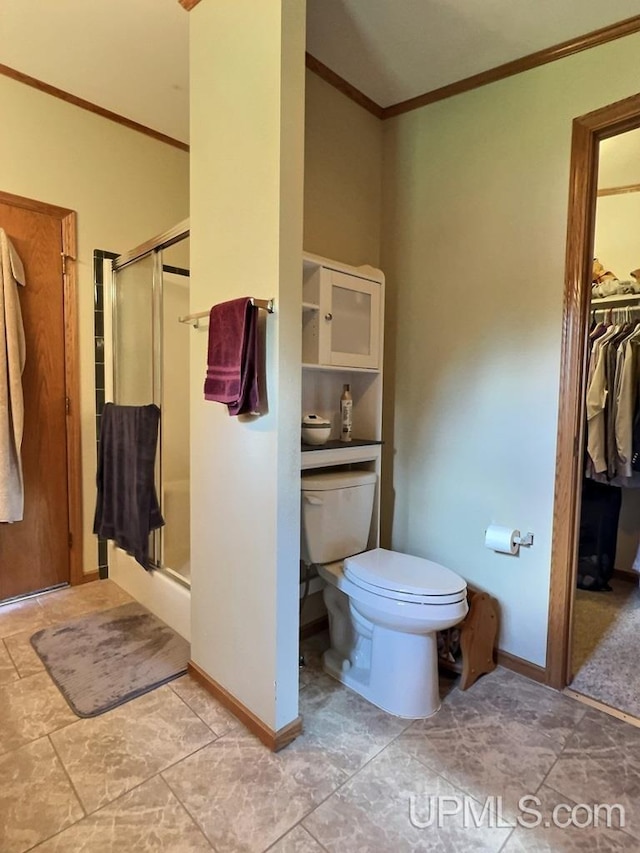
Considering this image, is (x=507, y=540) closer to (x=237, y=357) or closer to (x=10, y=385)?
(x=237, y=357)

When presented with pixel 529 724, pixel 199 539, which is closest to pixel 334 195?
pixel 199 539

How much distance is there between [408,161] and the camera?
226 cm

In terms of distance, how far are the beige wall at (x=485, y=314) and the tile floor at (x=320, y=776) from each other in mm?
421

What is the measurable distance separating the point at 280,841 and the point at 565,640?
1282 millimetres

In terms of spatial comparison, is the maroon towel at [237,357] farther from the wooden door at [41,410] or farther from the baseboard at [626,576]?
the baseboard at [626,576]

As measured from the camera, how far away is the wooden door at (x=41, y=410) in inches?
97.0

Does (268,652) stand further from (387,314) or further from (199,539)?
(387,314)

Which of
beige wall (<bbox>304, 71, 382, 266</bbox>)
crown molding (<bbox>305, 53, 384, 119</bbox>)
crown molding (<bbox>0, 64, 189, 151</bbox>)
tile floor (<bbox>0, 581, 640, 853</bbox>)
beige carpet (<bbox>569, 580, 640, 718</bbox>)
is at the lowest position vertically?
beige carpet (<bbox>569, 580, 640, 718</bbox>)

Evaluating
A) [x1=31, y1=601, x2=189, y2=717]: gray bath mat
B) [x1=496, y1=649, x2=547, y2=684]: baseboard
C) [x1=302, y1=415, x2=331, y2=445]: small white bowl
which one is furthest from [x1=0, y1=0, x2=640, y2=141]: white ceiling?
[x1=31, y1=601, x2=189, y2=717]: gray bath mat

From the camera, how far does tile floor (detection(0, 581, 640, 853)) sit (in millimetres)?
1240

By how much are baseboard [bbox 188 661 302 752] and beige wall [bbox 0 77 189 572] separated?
1.37 metres

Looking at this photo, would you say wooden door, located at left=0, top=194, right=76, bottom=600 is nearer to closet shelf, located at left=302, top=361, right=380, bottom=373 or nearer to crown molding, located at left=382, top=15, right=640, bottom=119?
closet shelf, located at left=302, top=361, right=380, bottom=373

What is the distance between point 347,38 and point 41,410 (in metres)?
2.27

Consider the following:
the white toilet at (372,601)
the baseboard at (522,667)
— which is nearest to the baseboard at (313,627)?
the white toilet at (372,601)
